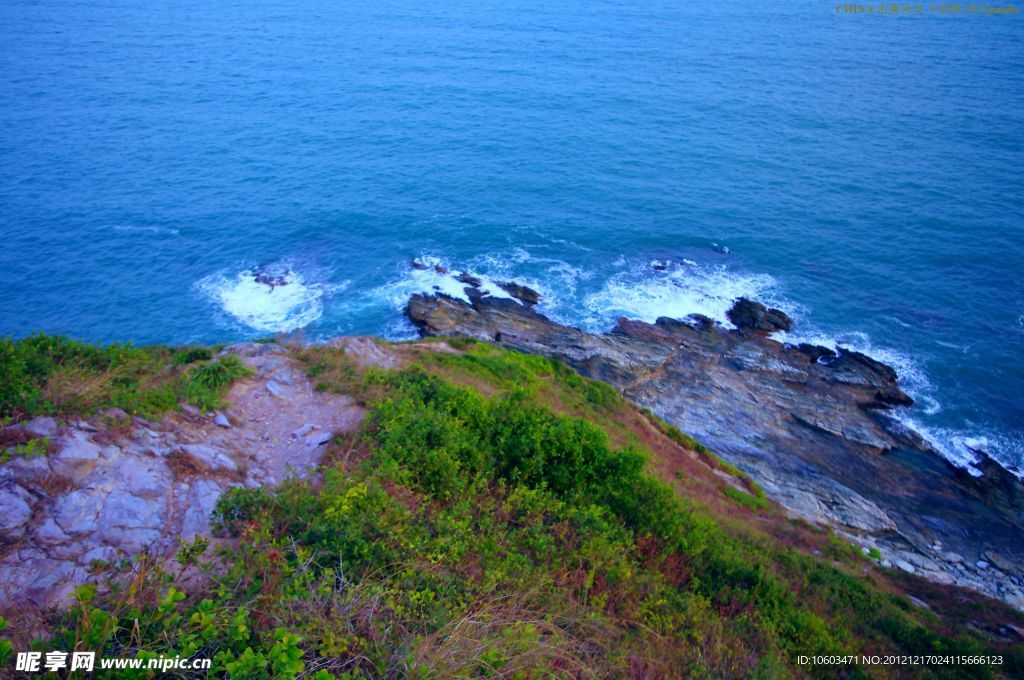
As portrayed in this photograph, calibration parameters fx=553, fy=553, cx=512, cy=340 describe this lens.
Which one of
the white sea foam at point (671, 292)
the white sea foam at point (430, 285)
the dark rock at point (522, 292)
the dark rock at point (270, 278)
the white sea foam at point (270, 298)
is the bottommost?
the white sea foam at point (270, 298)

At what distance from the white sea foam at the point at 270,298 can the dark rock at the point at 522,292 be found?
13.2m

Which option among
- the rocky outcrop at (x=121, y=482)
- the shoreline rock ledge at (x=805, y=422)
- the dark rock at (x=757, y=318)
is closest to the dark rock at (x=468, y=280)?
the shoreline rock ledge at (x=805, y=422)

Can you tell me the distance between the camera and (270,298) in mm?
43125

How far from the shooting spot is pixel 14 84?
71688mm

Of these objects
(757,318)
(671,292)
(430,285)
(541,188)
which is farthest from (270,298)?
(757,318)

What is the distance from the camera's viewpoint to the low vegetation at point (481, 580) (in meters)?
7.36

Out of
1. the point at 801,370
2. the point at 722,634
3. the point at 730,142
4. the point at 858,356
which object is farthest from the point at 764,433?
the point at 730,142

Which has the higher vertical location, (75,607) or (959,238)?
(959,238)

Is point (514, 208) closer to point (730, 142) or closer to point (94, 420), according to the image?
point (730, 142)

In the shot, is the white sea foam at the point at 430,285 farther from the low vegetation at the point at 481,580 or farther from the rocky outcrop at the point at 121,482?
the rocky outcrop at the point at 121,482

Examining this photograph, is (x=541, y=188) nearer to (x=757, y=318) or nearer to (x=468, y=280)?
(x=468, y=280)

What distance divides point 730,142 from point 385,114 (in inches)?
1644

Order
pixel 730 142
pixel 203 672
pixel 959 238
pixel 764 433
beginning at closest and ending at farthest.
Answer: pixel 203 672, pixel 764 433, pixel 959 238, pixel 730 142

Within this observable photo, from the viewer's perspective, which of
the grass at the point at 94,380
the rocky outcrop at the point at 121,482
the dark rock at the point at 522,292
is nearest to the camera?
the rocky outcrop at the point at 121,482
